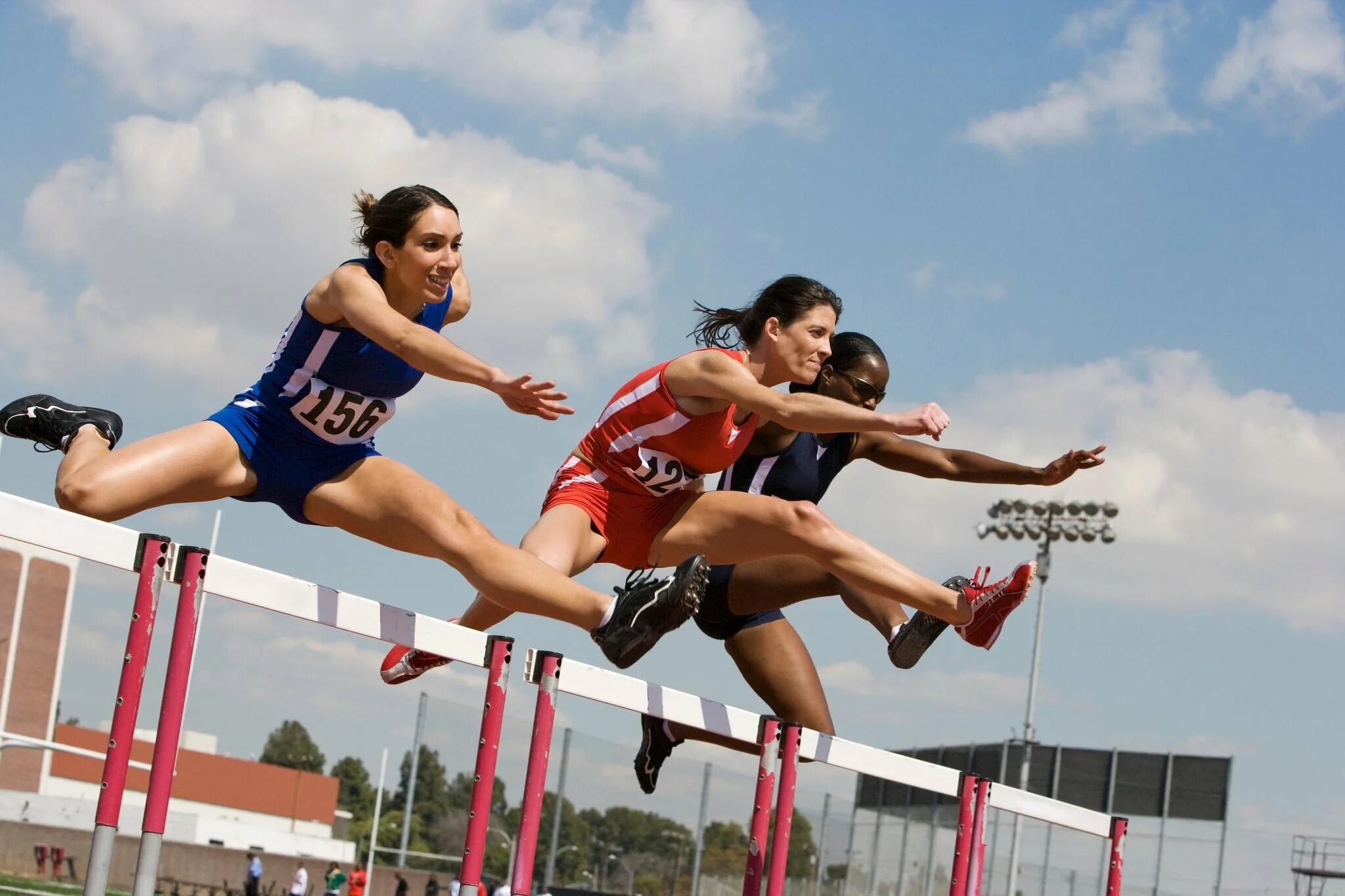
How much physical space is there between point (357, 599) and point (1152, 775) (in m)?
15.8

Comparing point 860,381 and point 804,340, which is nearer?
point 804,340

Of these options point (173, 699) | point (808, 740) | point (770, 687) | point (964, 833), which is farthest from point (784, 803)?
point (173, 699)

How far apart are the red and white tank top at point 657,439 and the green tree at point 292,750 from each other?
11801cm

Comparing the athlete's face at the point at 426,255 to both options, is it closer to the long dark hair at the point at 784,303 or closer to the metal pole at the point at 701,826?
the long dark hair at the point at 784,303

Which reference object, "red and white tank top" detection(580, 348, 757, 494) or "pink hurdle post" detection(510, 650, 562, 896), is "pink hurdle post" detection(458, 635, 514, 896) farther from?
"red and white tank top" detection(580, 348, 757, 494)

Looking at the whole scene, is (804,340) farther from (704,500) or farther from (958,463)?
(958,463)

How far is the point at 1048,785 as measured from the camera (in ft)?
65.2

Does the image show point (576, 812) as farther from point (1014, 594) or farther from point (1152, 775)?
point (1014, 594)

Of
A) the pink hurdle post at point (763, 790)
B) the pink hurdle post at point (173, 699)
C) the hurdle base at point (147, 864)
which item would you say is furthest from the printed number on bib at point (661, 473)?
the hurdle base at point (147, 864)

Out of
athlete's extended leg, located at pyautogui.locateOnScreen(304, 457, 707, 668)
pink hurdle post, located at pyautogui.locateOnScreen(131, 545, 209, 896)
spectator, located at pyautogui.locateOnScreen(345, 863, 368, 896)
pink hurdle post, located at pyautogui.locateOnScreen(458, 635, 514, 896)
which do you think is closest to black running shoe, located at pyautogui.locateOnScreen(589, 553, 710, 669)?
athlete's extended leg, located at pyautogui.locateOnScreen(304, 457, 707, 668)

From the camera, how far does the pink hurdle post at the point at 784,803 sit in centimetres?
519

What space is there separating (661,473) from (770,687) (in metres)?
1.28

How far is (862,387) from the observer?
5855 mm

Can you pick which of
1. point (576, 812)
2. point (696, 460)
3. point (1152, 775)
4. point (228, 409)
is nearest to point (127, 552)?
point (228, 409)
